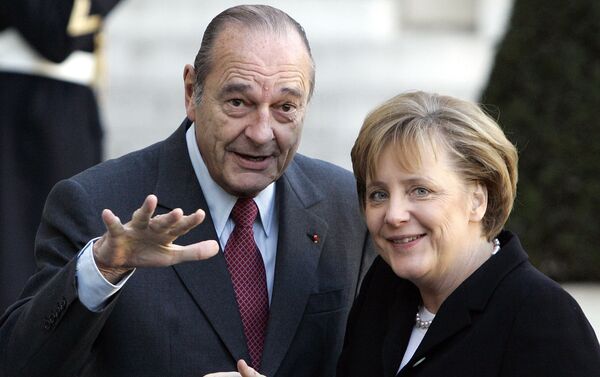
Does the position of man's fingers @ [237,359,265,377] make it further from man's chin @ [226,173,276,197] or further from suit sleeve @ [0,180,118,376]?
man's chin @ [226,173,276,197]

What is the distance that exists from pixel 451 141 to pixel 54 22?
2.59m

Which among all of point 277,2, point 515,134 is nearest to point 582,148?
point 515,134

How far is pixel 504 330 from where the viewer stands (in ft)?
10.2

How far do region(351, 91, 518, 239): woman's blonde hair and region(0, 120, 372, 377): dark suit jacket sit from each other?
394 mm

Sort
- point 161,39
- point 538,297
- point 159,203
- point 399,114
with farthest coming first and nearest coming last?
point 161,39, point 159,203, point 399,114, point 538,297

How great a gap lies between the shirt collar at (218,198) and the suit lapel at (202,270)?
2 centimetres

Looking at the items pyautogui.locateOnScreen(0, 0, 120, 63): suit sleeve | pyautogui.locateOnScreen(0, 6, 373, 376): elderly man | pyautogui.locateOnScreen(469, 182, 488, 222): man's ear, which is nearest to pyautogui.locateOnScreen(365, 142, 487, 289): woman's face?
pyautogui.locateOnScreen(469, 182, 488, 222): man's ear

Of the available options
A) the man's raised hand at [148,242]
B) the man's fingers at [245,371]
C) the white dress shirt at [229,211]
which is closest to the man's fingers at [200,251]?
the man's raised hand at [148,242]

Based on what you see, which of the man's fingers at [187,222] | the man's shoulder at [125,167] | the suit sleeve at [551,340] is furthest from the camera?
the man's shoulder at [125,167]

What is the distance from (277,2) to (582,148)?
2697 mm

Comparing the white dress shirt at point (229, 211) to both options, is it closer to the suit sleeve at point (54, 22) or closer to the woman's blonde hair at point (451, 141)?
the woman's blonde hair at point (451, 141)

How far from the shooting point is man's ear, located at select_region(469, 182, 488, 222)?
3.27m

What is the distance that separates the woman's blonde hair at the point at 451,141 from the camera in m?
3.25

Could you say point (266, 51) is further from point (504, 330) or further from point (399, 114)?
point (504, 330)
